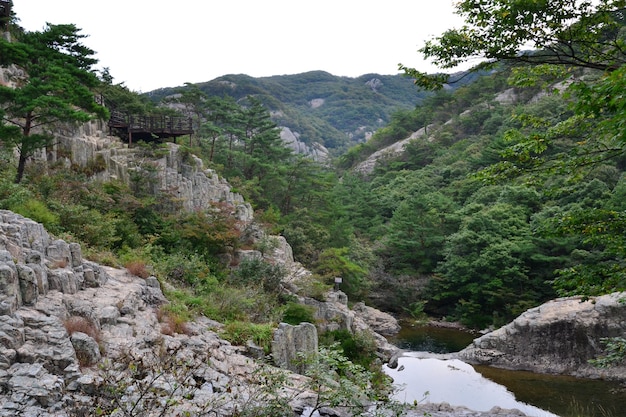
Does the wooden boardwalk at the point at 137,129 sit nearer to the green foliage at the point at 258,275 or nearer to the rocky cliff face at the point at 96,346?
the green foliage at the point at 258,275

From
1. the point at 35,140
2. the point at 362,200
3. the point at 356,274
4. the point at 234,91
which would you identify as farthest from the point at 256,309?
the point at 234,91

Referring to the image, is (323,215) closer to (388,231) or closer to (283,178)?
(283,178)

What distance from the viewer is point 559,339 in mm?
18688

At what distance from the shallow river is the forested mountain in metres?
88.4

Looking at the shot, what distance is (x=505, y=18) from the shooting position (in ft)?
19.9

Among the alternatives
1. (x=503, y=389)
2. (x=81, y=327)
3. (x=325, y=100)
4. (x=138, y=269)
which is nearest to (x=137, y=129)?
(x=138, y=269)

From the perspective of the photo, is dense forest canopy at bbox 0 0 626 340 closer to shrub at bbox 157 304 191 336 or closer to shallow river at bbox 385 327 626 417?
shrub at bbox 157 304 191 336

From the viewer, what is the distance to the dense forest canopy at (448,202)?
6457mm

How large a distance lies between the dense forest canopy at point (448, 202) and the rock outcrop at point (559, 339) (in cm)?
406

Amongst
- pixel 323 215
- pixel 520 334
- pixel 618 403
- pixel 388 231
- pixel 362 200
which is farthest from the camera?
pixel 362 200

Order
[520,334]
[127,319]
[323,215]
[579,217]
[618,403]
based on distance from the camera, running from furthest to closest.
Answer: [323,215], [520,334], [618,403], [127,319], [579,217]

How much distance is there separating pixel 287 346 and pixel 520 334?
522 inches

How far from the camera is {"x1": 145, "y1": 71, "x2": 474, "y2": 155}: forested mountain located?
120 metres

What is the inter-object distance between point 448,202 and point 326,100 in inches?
5551
